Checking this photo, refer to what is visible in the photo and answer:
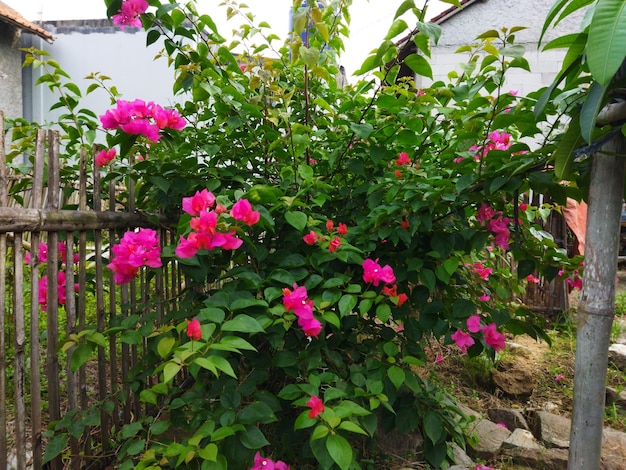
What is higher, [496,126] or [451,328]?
[496,126]

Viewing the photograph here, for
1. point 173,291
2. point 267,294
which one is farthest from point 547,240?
point 173,291

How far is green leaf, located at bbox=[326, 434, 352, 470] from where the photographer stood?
97cm

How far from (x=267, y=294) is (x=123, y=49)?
984cm

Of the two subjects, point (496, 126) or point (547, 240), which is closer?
point (496, 126)

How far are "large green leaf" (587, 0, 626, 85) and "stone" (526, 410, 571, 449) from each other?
1861 millimetres

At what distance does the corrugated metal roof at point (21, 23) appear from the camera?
8133mm

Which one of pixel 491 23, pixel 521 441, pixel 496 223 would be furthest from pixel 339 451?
pixel 491 23

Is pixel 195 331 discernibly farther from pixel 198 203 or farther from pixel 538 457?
pixel 538 457

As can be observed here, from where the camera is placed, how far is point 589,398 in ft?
3.37

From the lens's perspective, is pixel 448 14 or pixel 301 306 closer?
pixel 301 306

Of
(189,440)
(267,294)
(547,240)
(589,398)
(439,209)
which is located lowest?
(189,440)

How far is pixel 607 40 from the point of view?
64 centimetres

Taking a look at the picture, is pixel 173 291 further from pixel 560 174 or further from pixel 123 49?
pixel 123 49

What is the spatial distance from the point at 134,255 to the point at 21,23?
30.5 feet
